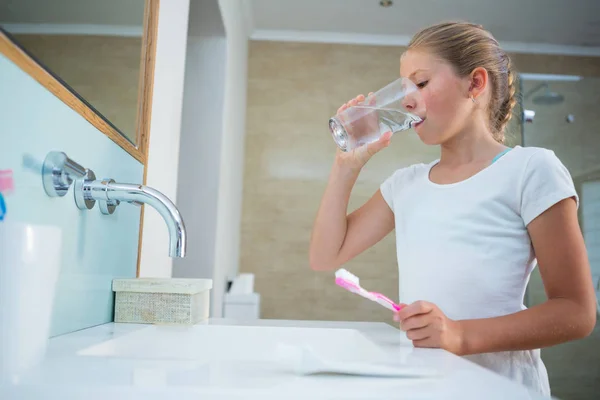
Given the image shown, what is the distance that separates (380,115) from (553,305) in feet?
1.35

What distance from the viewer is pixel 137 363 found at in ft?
1.43

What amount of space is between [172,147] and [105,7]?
50 centimetres

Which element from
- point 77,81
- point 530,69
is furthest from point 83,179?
point 530,69

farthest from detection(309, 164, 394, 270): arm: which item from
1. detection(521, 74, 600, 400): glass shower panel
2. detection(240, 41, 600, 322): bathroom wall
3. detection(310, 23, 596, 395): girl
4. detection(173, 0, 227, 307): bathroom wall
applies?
detection(240, 41, 600, 322): bathroom wall

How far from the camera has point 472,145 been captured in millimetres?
953

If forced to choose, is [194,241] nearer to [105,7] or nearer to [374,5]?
[105,7]

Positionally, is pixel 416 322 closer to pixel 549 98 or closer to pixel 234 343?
pixel 234 343

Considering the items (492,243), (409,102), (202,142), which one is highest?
(202,142)

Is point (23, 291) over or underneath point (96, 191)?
underneath

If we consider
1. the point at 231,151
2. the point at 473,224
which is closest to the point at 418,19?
the point at 231,151

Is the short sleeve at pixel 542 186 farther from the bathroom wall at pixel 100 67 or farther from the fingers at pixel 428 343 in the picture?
the bathroom wall at pixel 100 67

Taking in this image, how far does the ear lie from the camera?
932 millimetres

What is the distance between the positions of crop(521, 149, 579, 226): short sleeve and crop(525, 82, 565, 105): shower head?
190 centimetres

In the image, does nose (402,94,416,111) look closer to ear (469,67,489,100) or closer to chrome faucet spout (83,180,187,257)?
ear (469,67,489,100)
